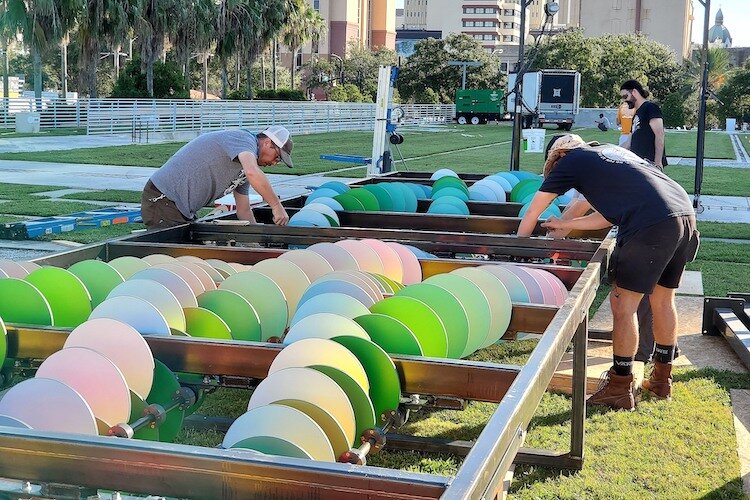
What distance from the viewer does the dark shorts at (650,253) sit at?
5742mm

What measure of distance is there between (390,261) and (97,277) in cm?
178

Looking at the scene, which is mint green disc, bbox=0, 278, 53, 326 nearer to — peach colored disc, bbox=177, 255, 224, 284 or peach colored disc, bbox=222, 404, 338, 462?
peach colored disc, bbox=177, 255, 224, 284

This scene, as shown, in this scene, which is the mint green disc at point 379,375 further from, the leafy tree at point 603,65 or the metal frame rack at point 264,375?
the leafy tree at point 603,65

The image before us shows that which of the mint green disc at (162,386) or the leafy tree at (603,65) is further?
the leafy tree at (603,65)

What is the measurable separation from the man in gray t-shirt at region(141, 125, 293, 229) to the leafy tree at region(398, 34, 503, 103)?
265ft

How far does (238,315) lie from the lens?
15.5 feet

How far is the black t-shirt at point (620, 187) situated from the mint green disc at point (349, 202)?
10.1 ft

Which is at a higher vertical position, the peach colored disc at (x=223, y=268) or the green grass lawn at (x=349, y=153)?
the peach colored disc at (x=223, y=268)

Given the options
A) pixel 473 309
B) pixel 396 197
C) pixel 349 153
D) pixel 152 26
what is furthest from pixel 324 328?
pixel 152 26

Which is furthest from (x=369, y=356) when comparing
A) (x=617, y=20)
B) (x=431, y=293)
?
(x=617, y=20)

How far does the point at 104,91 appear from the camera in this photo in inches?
3140

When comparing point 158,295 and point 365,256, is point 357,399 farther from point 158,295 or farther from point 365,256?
point 365,256

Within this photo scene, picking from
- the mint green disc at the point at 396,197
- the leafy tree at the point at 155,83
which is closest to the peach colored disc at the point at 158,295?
the mint green disc at the point at 396,197

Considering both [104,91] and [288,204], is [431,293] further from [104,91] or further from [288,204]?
[104,91]
